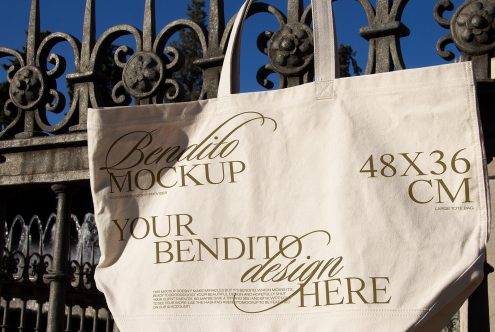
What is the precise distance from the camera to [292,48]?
2.37 meters

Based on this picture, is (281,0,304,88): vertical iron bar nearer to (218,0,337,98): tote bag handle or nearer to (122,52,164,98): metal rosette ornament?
(218,0,337,98): tote bag handle

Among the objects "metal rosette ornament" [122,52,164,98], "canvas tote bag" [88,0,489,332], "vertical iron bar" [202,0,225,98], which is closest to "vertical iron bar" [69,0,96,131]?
"metal rosette ornament" [122,52,164,98]

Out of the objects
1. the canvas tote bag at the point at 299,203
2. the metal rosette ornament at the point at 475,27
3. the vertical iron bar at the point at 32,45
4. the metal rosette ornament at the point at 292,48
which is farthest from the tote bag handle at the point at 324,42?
the vertical iron bar at the point at 32,45

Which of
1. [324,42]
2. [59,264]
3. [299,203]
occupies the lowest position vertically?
[59,264]

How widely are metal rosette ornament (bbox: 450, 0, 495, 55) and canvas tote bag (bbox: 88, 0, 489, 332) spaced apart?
21cm

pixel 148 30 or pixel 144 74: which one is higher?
pixel 148 30

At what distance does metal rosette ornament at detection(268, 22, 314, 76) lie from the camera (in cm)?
235

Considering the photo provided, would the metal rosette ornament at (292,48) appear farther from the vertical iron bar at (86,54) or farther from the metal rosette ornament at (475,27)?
the vertical iron bar at (86,54)

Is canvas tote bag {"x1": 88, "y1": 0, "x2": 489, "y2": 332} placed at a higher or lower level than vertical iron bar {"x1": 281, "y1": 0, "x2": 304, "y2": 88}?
lower

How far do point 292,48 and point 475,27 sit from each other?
0.52 meters

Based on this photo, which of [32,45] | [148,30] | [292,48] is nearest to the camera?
[292,48]

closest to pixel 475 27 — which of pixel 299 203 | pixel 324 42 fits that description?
pixel 324 42

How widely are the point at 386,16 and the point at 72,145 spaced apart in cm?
110

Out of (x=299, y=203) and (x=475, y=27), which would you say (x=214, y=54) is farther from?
(x=475, y=27)
